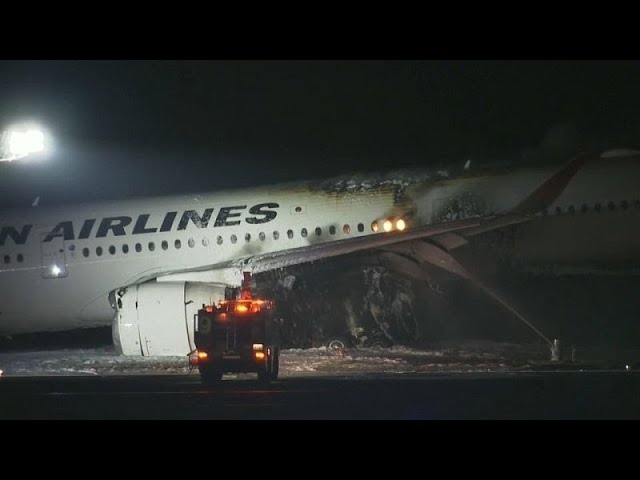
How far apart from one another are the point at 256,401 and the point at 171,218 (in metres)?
7.56

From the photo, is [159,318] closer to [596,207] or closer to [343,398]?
[343,398]

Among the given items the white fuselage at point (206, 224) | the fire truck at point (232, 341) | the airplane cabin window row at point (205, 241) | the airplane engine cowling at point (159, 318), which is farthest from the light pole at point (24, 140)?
the fire truck at point (232, 341)

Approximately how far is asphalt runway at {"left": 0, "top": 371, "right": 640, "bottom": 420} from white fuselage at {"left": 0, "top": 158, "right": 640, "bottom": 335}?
333 cm

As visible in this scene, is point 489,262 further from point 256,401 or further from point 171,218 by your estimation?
point 256,401

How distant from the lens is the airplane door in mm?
20094

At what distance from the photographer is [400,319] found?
65.5ft

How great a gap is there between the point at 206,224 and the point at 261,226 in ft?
3.43

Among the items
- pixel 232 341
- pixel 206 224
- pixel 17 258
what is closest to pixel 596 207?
pixel 206 224

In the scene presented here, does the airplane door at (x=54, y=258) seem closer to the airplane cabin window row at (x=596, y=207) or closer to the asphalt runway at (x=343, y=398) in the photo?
the asphalt runway at (x=343, y=398)

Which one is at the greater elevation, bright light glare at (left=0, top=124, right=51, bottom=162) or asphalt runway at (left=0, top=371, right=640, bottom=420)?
bright light glare at (left=0, top=124, right=51, bottom=162)

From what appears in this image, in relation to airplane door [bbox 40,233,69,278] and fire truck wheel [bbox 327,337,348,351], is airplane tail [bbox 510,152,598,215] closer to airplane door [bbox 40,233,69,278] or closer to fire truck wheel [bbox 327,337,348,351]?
fire truck wheel [bbox 327,337,348,351]

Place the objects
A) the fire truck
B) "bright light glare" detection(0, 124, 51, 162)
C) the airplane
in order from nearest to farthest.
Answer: the fire truck
the airplane
"bright light glare" detection(0, 124, 51, 162)

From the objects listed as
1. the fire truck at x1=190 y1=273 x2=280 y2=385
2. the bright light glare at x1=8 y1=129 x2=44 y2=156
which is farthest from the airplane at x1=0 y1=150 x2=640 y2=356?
the fire truck at x1=190 y1=273 x2=280 y2=385
